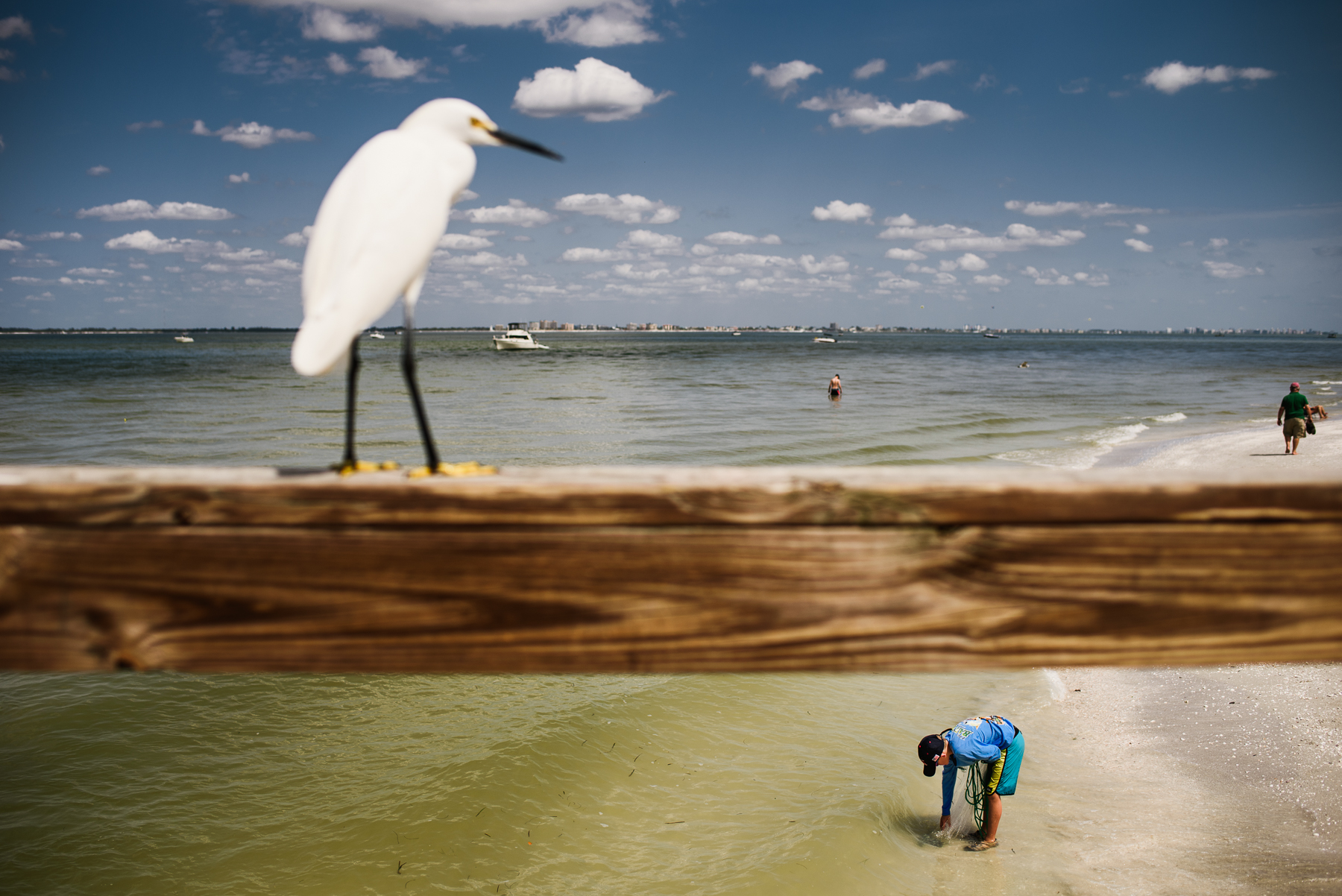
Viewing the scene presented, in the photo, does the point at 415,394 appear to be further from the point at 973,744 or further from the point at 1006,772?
the point at 1006,772

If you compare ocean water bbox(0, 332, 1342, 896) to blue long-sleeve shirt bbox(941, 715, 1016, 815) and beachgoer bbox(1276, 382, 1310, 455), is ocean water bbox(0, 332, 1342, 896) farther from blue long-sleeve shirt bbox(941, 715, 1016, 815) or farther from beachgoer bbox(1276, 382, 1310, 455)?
beachgoer bbox(1276, 382, 1310, 455)

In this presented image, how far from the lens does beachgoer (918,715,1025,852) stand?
5.56 meters

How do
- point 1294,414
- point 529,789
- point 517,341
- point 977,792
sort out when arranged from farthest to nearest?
1. point 517,341
2. point 1294,414
3. point 529,789
4. point 977,792

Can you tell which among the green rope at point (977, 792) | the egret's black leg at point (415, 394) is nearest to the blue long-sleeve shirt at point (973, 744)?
the green rope at point (977, 792)

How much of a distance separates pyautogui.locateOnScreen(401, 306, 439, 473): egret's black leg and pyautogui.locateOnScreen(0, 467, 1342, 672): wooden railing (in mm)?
271

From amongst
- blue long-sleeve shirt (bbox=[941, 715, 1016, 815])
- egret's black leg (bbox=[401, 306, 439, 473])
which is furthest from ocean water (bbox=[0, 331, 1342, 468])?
egret's black leg (bbox=[401, 306, 439, 473])

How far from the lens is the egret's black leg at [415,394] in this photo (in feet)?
4.67

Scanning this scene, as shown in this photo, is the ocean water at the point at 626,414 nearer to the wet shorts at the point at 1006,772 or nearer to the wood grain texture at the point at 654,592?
the wet shorts at the point at 1006,772

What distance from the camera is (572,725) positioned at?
23.6ft

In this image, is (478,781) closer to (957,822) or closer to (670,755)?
(670,755)

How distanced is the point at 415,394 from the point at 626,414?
25867 millimetres

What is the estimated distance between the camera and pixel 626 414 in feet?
90.3

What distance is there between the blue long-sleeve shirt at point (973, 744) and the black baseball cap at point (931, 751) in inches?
2.9

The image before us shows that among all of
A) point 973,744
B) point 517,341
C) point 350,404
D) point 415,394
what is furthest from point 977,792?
point 517,341
